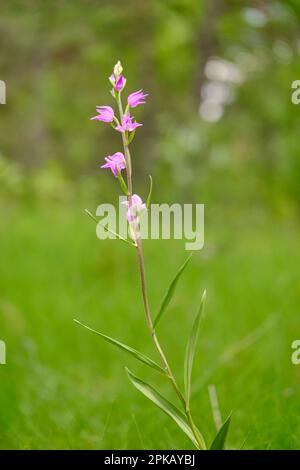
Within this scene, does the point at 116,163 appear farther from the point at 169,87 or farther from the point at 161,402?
the point at 169,87

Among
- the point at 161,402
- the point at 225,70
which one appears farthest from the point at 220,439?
the point at 225,70

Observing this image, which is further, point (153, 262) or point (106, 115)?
point (153, 262)

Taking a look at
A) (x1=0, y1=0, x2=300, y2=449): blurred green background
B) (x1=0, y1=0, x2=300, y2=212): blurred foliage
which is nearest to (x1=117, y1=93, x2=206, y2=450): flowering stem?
(x1=0, y1=0, x2=300, y2=449): blurred green background

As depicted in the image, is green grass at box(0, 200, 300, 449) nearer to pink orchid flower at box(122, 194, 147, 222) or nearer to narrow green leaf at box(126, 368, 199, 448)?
narrow green leaf at box(126, 368, 199, 448)

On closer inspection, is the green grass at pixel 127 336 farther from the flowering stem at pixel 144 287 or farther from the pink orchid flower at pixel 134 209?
the pink orchid flower at pixel 134 209

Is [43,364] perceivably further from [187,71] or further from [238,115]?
[238,115]

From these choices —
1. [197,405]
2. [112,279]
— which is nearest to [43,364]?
[197,405]
